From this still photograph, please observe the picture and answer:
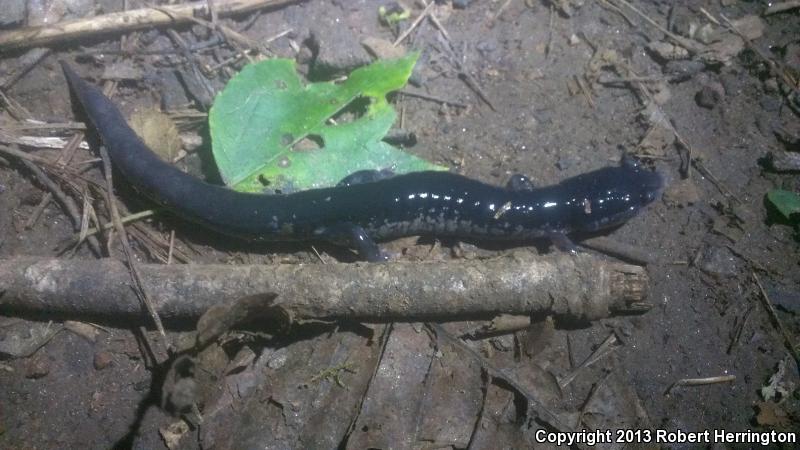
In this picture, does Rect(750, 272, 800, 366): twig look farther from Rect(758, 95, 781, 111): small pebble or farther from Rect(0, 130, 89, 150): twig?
Rect(0, 130, 89, 150): twig

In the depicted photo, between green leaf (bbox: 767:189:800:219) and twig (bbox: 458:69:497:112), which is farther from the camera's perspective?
twig (bbox: 458:69:497:112)

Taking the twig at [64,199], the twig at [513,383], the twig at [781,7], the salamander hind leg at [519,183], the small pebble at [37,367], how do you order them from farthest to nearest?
the twig at [781,7] → the salamander hind leg at [519,183] → the twig at [64,199] → the small pebble at [37,367] → the twig at [513,383]

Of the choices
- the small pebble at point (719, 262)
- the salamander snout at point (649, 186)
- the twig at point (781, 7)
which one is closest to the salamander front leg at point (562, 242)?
the salamander snout at point (649, 186)

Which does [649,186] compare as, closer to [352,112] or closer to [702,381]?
[702,381]

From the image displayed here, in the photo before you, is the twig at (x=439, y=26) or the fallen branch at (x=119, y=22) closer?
the fallen branch at (x=119, y=22)

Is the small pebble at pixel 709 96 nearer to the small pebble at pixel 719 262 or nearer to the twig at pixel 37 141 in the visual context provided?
the small pebble at pixel 719 262

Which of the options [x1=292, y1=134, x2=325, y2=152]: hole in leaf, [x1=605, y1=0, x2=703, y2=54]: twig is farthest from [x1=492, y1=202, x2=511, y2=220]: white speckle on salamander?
[x1=605, y1=0, x2=703, y2=54]: twig
